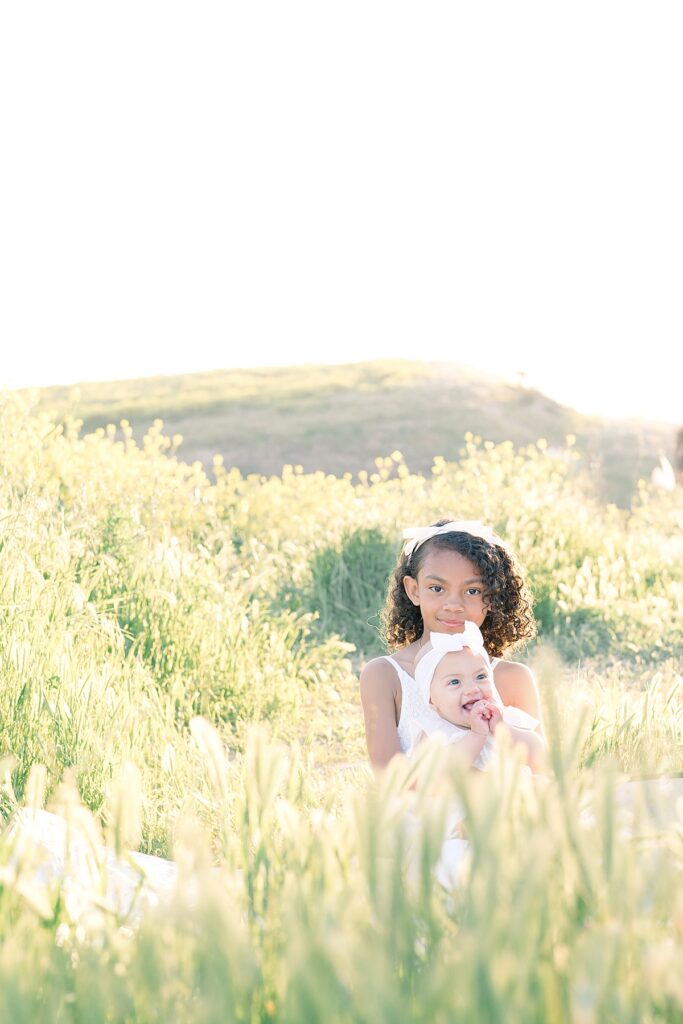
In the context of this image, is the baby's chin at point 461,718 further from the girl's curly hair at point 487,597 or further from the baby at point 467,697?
the girl's curly hair at point 487,597

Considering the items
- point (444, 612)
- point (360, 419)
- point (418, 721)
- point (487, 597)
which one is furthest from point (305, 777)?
point (360, 419)

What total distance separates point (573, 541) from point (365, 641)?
6.46 feet

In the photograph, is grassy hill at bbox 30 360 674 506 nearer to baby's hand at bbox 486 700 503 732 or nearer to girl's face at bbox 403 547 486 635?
girl's face at bbox 403 547 486 635

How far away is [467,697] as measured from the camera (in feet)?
9.98

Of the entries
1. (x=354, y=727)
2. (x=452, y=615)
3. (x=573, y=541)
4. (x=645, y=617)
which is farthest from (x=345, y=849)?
(x=573, y=541)

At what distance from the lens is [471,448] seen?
10.3m

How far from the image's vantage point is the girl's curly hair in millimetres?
3629

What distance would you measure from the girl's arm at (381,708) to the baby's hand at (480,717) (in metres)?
0.45

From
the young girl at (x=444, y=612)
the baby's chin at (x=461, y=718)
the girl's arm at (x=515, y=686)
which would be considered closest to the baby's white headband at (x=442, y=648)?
the baby's chin at (x=461, y=718)

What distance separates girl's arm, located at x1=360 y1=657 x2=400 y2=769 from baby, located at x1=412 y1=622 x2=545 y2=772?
0.66ft

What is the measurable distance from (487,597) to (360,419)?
100 ft

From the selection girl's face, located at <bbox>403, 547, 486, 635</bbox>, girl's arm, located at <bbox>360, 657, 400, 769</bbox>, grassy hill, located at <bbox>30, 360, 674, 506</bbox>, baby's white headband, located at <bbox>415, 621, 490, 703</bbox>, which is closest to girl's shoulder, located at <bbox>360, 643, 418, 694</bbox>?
girl's arm, located at <bbox>360, 657, 400, 769</bbox>

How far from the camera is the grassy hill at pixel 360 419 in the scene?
3078 centimetres

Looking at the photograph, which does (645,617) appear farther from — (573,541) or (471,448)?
(471,448)
